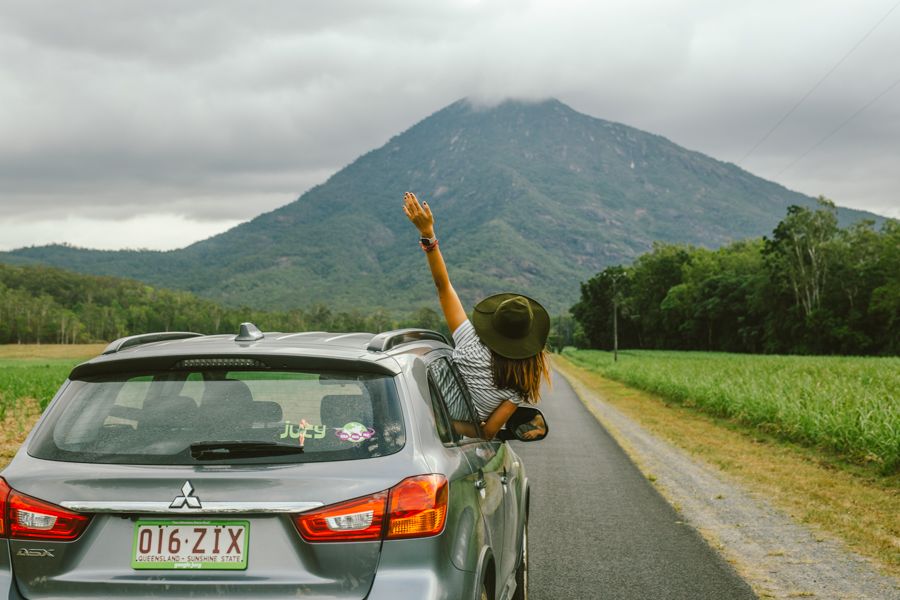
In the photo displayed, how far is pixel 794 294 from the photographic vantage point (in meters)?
93.9

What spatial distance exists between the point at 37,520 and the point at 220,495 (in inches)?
25.7

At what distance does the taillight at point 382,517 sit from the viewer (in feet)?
9.55

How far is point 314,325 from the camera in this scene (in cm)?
16175

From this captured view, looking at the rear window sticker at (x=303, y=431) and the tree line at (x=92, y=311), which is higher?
the tree line at (x=92, y=311)

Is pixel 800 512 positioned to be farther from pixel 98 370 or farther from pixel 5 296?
pixel 5 296

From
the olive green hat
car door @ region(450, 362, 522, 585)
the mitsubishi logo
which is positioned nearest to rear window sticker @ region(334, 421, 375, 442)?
the mitsubishi logo

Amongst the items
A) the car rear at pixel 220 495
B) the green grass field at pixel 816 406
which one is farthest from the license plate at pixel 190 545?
the green grass field at pixel 816 406

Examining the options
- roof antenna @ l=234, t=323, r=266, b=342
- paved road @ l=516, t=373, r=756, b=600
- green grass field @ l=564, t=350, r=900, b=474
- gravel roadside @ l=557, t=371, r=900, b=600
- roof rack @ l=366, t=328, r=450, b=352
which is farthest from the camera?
green grass field @ l=564, t=350, r=900, b=474

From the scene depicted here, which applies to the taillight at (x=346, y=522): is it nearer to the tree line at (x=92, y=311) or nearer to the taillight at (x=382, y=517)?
the taillight at (x=382, y=517)

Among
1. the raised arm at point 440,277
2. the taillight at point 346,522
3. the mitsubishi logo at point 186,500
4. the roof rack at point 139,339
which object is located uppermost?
the raised arm at point 440,277

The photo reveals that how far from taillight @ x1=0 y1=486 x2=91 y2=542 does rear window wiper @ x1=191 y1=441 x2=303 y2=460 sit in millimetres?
417

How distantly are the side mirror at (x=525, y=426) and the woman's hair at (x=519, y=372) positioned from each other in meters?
0.12

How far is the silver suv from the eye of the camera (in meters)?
2.88

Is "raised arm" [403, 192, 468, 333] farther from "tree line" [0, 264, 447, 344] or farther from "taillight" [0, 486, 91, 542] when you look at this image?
"tree line" [0, 264, 447, 344]
